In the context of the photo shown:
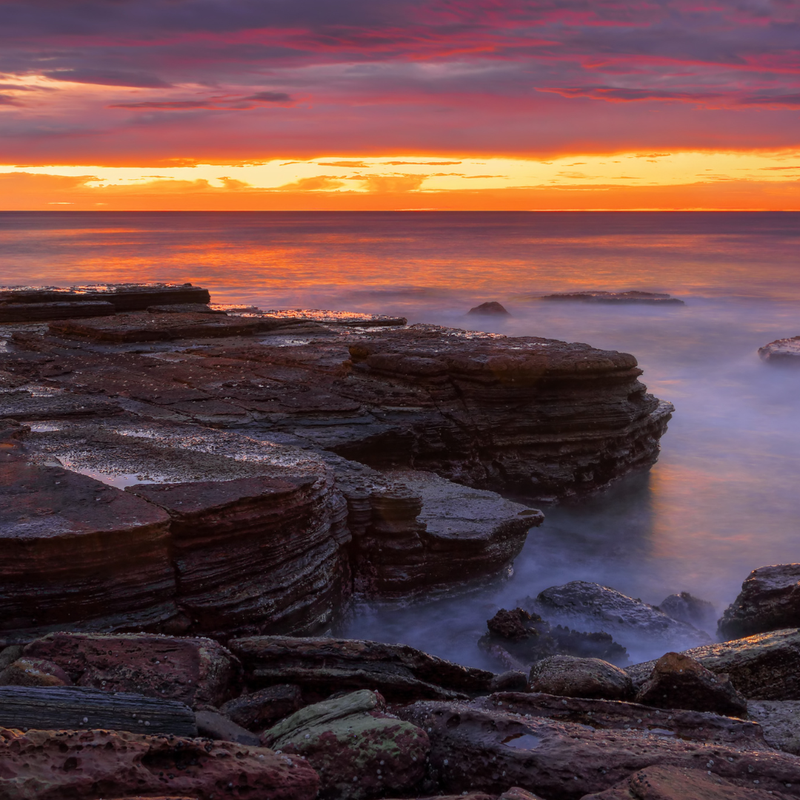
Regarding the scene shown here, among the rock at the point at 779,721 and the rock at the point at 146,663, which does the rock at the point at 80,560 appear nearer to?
the rock at the point at 146,663

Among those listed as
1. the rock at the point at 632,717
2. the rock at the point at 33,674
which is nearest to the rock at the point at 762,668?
the rock at the point at 632,717

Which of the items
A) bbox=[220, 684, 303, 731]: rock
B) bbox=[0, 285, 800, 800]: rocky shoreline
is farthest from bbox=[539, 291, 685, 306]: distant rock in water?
bbox=[220, 684, 303, 731]: rock

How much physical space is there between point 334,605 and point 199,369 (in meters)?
4.73

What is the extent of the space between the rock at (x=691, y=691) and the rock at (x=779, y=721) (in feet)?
0.42

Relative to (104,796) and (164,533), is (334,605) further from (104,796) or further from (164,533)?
(104,796)

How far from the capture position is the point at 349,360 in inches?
421

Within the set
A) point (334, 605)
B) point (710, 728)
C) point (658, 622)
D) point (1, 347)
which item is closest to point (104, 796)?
point (710, 728)

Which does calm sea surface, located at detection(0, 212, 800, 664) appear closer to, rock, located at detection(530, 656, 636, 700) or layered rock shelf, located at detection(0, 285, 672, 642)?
layered rock shelf, located at detection(0, 285, 672, 642)

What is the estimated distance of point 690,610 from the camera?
7816mm

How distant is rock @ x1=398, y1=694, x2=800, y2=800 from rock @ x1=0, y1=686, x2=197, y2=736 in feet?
4.12

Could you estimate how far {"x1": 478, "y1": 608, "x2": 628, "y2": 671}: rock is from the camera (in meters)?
6.59

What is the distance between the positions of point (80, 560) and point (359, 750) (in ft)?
8.10

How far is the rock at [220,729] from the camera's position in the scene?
3.64 m

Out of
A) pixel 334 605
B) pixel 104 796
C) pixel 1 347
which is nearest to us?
pixel 104 796
